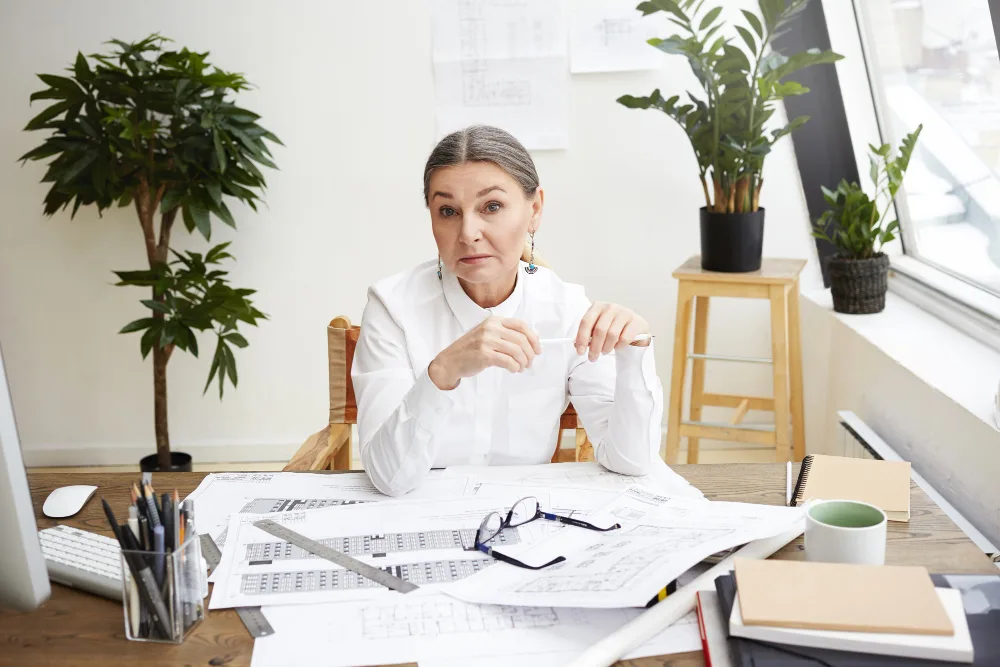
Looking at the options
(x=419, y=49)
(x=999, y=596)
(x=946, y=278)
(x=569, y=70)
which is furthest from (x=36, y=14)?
(x=999, y=596)

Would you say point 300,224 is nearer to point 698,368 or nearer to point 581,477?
point 698,368

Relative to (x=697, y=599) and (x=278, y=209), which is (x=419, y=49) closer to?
(x=278, y=209)

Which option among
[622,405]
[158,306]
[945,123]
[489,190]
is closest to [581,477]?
[622,405]

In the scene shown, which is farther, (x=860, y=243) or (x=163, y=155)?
(x=163, y=155)

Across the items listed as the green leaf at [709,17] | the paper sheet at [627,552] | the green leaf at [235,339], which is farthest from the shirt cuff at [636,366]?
the green leaf at [235,339]

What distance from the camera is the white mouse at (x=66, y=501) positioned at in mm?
1382

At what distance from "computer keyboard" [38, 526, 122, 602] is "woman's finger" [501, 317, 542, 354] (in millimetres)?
634

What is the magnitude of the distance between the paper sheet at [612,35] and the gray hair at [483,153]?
5.91 ft

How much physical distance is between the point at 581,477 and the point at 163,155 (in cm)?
226

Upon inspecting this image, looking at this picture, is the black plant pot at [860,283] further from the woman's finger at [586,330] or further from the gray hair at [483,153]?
the woman's finger at [586,330]

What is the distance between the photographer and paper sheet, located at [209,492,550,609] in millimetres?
1110

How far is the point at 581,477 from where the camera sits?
4.96ft

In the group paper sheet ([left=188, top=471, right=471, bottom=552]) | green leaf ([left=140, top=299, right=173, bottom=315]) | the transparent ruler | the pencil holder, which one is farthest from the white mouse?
green leaf ([left=140, top=299, right=173, bottom=315])

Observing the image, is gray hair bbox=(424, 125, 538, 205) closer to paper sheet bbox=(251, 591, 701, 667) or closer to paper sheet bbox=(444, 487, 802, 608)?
paper sheet bbox=(444, 487, 802, 608)
